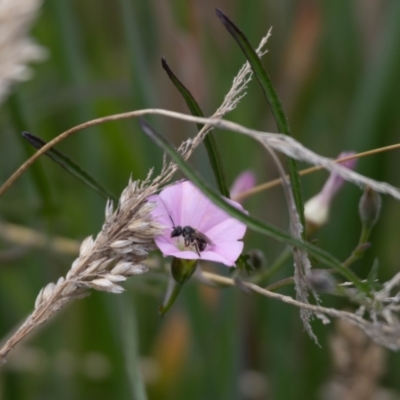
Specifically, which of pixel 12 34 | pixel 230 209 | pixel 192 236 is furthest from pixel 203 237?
pixel 12 34

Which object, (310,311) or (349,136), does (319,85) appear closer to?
(349,136)

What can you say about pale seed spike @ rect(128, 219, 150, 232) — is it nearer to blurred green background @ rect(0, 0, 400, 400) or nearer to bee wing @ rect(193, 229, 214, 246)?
bee wing @ rect(193, 229, 214, 246)

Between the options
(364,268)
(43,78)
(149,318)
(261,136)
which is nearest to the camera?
(261,136)

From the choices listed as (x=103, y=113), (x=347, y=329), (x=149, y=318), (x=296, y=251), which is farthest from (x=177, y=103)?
(x=296, y=251)

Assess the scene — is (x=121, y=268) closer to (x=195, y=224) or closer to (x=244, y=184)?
(x=195, y=224)

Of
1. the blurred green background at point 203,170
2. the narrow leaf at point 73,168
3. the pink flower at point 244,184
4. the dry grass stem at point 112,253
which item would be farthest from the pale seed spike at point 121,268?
the blurred green background at point 203,170

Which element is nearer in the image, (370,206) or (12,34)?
(370,206)

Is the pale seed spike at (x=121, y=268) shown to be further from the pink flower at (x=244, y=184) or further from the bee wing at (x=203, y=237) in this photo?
the pink flower at (x=244, y=184)
